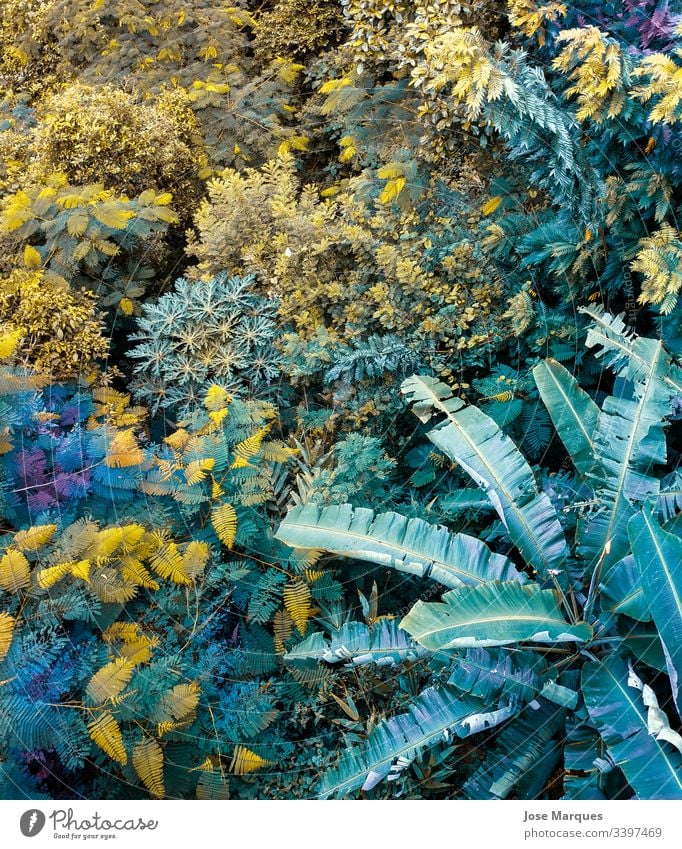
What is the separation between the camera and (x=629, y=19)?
4.55 m

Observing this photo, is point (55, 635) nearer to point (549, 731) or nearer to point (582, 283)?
point (549, 731)

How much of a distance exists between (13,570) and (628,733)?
304cm

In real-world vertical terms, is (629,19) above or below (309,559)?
above

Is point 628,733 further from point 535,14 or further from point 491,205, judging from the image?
point 535,14

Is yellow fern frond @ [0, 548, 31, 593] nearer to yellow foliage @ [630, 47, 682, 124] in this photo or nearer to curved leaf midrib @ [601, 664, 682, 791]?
curved leaf midrib @ [601, 664, 682, 791]

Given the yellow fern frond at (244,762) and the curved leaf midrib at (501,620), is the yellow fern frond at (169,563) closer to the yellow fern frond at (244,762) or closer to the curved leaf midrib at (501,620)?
Result: the yellow fern frond at (244,762)

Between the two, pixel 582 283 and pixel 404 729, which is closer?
pixel 404 729

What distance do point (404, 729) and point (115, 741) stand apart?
53.7 inches

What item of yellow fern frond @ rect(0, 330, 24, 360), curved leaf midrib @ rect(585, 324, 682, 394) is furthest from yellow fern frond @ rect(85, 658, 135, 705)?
curved leaf midrib @ rect(585, 324, 682, 394)

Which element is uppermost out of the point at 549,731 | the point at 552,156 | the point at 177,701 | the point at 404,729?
the point at 552,156

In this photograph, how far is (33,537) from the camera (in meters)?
3.79

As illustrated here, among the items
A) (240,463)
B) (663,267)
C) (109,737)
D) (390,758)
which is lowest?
(390,758)

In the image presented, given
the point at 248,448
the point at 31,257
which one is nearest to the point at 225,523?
the point at 248,448

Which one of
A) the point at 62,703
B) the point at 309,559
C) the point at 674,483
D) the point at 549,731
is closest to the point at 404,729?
the point at 549,731
